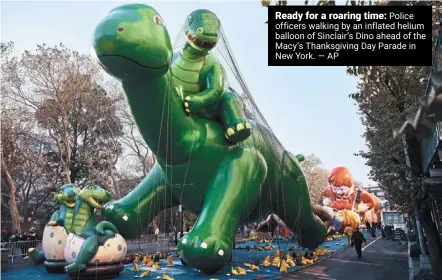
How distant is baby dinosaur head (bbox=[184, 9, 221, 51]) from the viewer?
771 centimetres

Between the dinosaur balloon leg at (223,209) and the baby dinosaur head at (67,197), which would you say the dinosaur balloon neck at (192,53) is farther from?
the baby dinosaur head at (67,197)

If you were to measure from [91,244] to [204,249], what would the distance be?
7.37 feet

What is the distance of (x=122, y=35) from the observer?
6.08 m

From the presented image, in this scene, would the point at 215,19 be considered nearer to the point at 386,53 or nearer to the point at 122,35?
the point at 122,35

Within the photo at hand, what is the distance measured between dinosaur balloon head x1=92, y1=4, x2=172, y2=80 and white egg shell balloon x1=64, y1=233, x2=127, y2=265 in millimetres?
3269

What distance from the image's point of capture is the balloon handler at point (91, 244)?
7.52 meters

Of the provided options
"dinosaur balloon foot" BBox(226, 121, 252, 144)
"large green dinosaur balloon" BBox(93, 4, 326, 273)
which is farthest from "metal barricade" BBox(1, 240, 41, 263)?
"dinosaur balloon foot" BBox(226, 121, 252, 144)

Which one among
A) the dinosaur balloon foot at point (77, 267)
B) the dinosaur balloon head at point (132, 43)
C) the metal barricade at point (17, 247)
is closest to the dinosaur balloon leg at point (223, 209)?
the dinosaur balloon foot at point (77, 267)

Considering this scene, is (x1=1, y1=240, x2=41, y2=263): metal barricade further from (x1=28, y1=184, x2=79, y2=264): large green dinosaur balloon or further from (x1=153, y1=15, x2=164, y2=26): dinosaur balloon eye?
(x1=153, y1=15, x2=164, y2=26): dinosaur balloon eye

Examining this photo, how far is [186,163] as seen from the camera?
793 centimetres

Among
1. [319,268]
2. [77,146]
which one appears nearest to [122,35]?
[319,268]

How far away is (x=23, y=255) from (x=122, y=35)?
37.9 feet

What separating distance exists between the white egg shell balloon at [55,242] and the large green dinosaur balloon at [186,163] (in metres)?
1.03

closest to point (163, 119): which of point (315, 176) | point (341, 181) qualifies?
point (341, 181)
